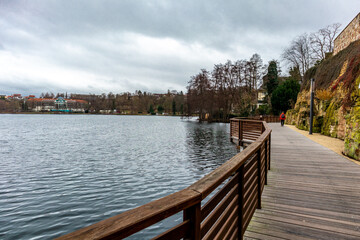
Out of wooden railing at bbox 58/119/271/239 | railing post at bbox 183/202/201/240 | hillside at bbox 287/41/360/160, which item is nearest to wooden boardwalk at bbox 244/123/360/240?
wooden railing at bbox 58/119/271/239

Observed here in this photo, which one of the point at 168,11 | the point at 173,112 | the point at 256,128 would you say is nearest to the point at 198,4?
the point at 168,11

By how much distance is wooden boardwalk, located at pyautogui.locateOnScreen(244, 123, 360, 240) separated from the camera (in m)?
2.97

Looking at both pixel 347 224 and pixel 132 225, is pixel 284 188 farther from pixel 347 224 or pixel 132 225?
pixel 132 225

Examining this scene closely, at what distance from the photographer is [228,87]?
166 feet

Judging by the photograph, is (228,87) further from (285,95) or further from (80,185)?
(80,185)

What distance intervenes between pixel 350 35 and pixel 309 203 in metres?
24.4

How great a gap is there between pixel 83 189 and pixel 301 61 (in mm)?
48276

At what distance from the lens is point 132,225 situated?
966 mm

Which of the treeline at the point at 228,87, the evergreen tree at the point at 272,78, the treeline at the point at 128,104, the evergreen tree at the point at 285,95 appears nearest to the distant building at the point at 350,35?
the evergreen tree at the point at 285,95

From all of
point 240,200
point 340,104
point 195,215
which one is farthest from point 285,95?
point 195,215

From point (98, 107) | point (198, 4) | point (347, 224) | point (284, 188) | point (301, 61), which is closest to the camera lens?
point (347, 224)

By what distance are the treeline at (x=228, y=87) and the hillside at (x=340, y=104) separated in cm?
2143

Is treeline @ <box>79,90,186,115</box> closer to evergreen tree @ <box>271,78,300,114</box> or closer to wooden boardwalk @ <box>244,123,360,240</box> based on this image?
evergreen tree @ <box>271,78,300,114</box>

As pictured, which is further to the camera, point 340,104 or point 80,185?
point 340,104
